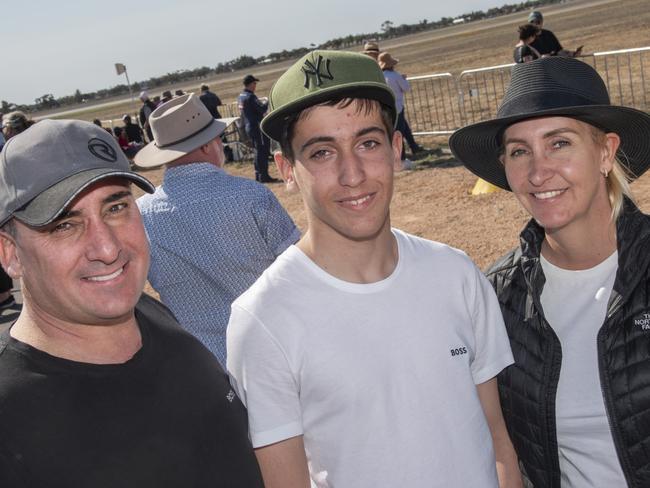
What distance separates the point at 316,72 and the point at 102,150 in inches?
25.4

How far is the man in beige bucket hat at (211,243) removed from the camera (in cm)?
328

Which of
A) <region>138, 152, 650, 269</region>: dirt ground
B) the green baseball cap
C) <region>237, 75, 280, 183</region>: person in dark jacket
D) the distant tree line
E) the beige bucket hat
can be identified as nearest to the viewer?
the green baseball cap

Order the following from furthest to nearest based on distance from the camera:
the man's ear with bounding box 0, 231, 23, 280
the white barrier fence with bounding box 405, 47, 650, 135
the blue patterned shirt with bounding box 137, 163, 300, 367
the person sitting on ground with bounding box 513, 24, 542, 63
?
1. the white barrier fence with bounding box 405, 47, 650, 135
2. the person sitting on ground with bounding box 513, 24, 542, 63
3. the blue patterned shirt with bounding box 137, 163, 300, 367
4. the man's ear with bounding box 0, 231, 23, 280

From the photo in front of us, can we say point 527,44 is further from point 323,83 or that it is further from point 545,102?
point 323,83

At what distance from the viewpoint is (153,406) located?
1802mm

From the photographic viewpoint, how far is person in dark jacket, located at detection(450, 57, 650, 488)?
2070 millimetres

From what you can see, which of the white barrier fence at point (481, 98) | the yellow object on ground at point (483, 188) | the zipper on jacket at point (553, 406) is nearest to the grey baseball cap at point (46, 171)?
the zipper on jacket at point (553, 406)

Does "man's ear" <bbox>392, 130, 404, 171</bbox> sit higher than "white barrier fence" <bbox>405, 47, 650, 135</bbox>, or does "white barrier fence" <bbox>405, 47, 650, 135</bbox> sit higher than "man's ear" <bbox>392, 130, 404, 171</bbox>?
"man's ear" <bbox>392, 130, 404, 171</bbox>

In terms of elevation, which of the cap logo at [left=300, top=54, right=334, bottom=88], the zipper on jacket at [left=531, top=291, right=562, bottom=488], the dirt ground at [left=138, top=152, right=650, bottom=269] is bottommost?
the dirt ground at [left=138, top=152, right=650, bottom=269]

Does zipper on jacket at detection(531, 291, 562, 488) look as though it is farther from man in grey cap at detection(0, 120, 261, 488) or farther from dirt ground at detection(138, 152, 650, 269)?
dirt ground at detection(138, 152, 650, 269)

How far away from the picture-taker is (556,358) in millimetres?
2199

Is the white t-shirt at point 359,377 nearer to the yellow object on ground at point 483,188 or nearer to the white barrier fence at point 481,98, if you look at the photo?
the yellow object on ground at point 483,188

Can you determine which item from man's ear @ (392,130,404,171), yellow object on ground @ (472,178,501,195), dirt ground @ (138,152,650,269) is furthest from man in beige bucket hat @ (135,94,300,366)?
yellow object on ground @ (472,178,501,195)

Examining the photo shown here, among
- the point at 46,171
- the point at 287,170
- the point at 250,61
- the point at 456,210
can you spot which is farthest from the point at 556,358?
the point at 250,61
